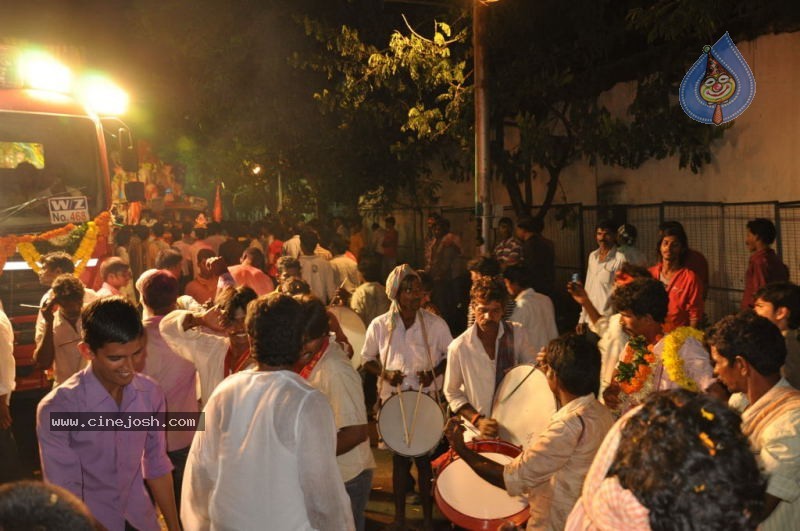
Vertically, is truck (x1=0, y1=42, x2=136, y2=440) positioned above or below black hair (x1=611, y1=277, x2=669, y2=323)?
above

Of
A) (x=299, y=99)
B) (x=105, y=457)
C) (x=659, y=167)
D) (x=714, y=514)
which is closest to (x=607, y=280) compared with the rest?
(x=659, y=167)

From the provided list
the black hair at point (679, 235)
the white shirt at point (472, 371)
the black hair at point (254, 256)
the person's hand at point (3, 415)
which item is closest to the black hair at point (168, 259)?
the black hair at point (254, 256)

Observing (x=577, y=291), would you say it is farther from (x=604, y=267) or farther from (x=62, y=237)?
(x=62, y=237)

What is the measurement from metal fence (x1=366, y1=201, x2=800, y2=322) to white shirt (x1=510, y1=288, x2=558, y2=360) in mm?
5071

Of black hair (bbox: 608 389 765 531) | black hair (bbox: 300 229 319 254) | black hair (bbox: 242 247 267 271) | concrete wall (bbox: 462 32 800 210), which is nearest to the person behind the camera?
black hair (bbox: 608 389 765 531)

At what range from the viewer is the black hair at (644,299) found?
4.82 metres

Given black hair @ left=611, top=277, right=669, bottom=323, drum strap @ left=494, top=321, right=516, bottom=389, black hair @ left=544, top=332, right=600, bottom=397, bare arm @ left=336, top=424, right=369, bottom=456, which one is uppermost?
black hair @ left=611, top=277, right=669, bottom=323

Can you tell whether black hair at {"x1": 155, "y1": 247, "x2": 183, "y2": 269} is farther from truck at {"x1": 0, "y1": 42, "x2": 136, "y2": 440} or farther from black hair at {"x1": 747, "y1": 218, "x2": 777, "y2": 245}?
black hair at {"x1": 747, "y1": 218, "x2": 777, "y2": 245}

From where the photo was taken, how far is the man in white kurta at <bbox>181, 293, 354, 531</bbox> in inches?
120

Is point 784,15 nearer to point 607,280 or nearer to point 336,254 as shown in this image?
point 607,280

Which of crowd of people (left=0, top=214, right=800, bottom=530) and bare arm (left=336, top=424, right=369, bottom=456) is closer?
crowd of people (left=0, top=214, right=800, bottom=530)

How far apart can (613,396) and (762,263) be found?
12.3 feet

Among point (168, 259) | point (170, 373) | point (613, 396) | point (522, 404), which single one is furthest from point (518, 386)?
point (168, 259)

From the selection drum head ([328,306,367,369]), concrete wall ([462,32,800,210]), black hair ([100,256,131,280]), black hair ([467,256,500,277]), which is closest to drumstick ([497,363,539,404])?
A: black hair ([467,256,500,277])
